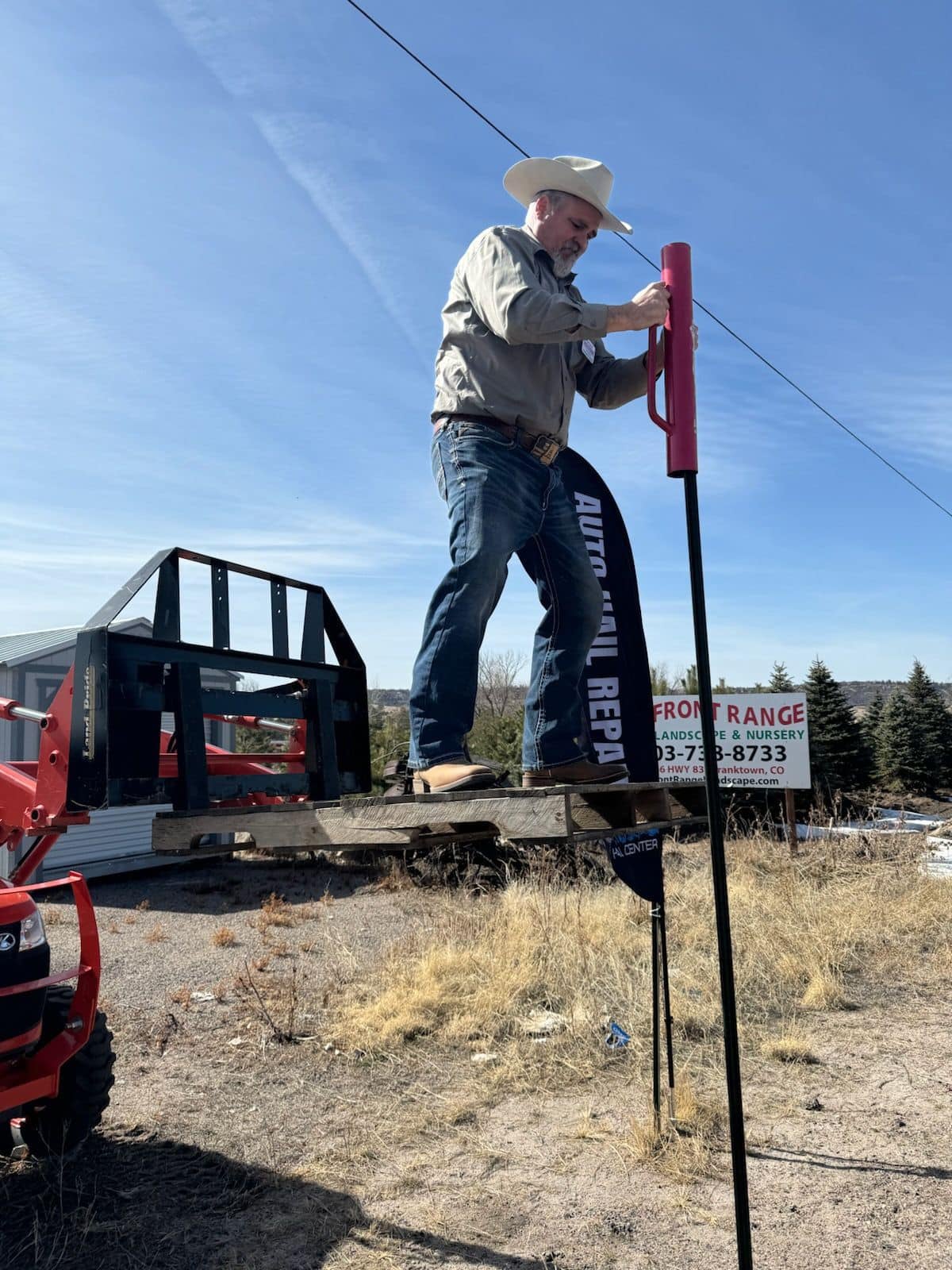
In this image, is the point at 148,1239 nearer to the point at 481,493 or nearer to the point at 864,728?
the point at 481,493

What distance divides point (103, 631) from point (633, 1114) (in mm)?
3617

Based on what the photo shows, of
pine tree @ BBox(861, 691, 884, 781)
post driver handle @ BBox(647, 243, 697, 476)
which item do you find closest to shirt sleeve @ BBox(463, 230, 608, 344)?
post driver handle @ BBox(647, 243, 697, 476)

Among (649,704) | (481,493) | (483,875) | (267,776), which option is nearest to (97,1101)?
(267,776)

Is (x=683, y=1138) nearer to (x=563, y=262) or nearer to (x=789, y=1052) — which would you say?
(x=789, y=1052)

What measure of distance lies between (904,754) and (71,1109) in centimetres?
2209

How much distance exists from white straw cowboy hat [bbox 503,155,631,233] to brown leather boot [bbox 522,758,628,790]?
167cm

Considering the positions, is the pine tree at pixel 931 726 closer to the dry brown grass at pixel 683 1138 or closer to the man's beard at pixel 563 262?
the dry brown grass at pixel 683 1138

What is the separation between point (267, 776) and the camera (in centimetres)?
367

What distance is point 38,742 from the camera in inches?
484

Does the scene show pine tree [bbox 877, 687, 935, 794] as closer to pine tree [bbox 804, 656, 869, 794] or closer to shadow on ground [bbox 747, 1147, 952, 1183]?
pine tree [bbox 804, 656, 869, 794]

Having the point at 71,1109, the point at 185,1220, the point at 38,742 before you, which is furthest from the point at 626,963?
the point at 38,742

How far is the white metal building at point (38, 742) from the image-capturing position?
12.7m

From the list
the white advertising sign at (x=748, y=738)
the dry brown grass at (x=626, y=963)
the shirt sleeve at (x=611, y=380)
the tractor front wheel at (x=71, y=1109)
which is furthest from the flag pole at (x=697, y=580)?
the white advertising sign at (x=748, y=738)

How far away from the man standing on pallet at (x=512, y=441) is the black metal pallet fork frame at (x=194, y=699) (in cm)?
82
